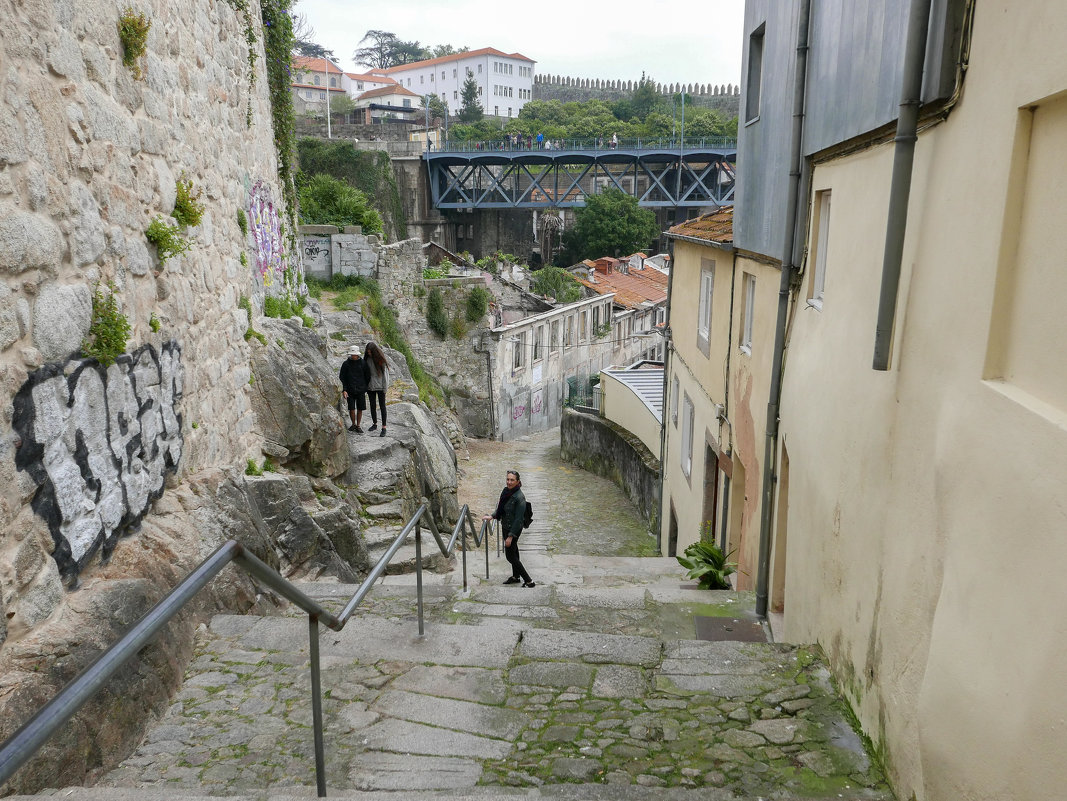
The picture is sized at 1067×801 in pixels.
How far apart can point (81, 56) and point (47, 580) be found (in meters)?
2.72

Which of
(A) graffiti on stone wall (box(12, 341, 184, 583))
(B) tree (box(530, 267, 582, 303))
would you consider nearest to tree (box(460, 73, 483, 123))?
(B) tree (box(530, 267, 582, 303))

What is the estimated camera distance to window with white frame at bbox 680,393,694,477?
12.7 metres

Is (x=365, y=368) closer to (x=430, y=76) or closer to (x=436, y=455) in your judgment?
(x=436, y=455)

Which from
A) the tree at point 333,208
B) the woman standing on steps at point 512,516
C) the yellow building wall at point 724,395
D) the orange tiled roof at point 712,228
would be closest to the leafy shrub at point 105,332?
the woman standing on steps at point 512,516

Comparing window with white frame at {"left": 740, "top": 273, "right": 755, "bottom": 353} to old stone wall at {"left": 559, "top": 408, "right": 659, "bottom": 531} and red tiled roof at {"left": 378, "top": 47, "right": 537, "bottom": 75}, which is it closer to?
old stone wall at {"left": 559, "top": 408, "right": 659, "bottom": 531}

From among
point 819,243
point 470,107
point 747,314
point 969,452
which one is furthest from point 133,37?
point 470,107

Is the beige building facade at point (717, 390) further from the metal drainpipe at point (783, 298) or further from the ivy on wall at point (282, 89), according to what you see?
the ivy on wall at point (282, 89)

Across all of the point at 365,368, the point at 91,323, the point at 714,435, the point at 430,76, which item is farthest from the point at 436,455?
the point at 430,76

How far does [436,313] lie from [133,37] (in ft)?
73.3

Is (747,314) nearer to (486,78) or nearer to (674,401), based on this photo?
(674,401)

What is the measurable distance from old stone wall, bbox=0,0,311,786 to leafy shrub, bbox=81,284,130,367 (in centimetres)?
6

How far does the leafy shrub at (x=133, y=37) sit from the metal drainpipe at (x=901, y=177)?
173 inches

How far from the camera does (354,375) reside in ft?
38.0

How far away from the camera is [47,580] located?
12.6 ft
